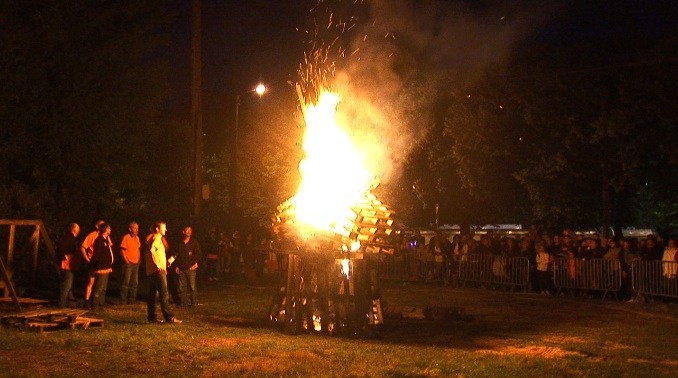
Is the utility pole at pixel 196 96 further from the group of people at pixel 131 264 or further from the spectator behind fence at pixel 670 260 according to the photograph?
the spectator behind fence at pixel 670 260

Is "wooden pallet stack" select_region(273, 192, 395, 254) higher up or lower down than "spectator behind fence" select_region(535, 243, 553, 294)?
higher up

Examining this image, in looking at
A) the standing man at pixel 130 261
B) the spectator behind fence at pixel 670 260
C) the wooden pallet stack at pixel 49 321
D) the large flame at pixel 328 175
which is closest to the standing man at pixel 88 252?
the standing man at pixel 130 261

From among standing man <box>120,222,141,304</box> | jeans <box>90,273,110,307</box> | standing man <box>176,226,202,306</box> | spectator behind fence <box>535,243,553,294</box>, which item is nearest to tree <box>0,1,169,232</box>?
standing man <box>120,222,141,304</box>

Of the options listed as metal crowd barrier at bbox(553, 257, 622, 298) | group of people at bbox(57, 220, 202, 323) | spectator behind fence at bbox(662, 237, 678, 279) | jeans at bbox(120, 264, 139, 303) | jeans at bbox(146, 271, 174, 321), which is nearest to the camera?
jeans at bbox(146, 271, 174, 321)

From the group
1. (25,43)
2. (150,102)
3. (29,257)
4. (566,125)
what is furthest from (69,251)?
(566,125)

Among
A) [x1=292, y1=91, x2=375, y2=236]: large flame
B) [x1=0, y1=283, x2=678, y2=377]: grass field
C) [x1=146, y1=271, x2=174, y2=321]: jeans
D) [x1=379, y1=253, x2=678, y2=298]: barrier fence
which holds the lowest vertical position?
[x1=0, y1=283, x2=678, y2=377]: grass field

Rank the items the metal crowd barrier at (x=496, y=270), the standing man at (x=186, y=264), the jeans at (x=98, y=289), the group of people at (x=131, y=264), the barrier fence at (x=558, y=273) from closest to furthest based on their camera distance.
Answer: the group of people at (x=131, y=264) < the jeans at (x=98, y=289) < the standing man at (x=186, y=264) < the barrier fence at (x=558, y=273) < the metal crowd barrier at (x=496, y=270)

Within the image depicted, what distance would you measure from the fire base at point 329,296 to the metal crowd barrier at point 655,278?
8523 millimetres

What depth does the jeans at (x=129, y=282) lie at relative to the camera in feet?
56.1

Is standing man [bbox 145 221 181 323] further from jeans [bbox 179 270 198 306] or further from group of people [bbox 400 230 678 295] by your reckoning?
group of people [bbox 400 230 678 295]

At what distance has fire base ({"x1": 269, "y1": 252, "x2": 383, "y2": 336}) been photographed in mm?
12992

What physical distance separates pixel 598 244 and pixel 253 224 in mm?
23091

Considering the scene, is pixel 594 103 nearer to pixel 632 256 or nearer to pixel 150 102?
pixel 632 256

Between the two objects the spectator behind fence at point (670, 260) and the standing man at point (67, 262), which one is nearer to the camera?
the standing man at point (67, 262)
